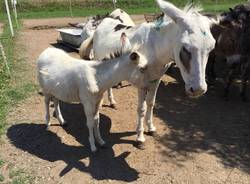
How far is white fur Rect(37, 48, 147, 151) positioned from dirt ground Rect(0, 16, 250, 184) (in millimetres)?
468

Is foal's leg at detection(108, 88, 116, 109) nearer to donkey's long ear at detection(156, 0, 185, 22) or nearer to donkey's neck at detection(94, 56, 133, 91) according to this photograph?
donkey's neck at detection(94, 56, 133, 91)

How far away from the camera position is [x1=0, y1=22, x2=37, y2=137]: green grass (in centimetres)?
710

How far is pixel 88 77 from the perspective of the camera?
527 cm

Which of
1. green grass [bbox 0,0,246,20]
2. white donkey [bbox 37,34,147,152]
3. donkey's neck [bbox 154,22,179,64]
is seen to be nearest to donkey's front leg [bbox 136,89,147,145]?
white donkey [bbox 37,34,147,152]

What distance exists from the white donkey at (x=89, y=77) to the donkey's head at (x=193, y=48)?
589 millimetres

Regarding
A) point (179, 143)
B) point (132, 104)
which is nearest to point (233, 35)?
point (132, 104)

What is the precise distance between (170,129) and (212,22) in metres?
2.14

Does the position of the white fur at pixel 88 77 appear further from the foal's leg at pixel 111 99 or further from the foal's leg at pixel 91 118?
the foal's leg at pixel 111 99

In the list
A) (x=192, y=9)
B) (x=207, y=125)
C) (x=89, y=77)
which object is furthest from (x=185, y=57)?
(x=207, y=125)

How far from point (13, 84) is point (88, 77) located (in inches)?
145

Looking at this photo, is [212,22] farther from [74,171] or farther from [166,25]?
[74,171]

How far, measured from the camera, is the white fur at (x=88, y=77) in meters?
5.09

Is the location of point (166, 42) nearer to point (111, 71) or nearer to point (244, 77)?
point (111, 71)

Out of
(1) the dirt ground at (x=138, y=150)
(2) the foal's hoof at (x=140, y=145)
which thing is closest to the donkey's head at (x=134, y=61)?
(2) the foal's hoof at (x=140, y=145)
